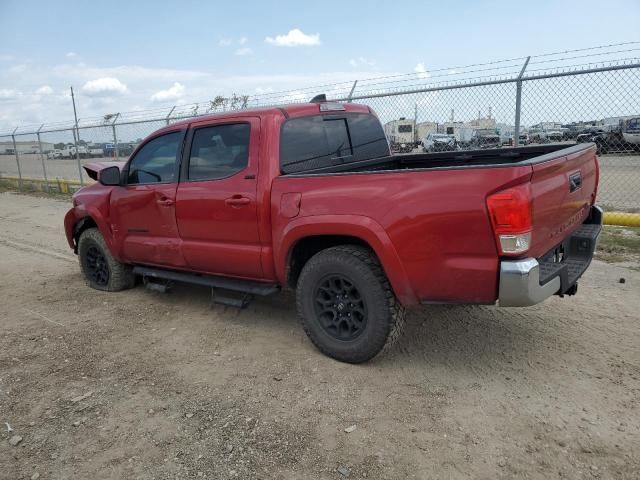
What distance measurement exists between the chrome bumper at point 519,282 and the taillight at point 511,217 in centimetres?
8

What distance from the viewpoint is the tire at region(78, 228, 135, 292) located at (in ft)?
18.3

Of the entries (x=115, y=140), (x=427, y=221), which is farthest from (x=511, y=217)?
(x=115, y=140)

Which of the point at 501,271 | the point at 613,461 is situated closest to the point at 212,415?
the point at 501,271

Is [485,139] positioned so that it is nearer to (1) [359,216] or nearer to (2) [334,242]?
(2) [334,242]

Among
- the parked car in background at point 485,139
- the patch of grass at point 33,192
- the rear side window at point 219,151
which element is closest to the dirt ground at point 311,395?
the rear side window at point 219,151

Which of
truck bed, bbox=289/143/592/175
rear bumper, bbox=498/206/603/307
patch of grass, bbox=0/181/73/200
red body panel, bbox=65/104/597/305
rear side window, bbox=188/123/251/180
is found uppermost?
rear side window, bbox=188/123/251/180

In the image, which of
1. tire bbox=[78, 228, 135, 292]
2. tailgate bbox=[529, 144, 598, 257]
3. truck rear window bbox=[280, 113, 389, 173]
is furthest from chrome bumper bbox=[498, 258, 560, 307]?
tire bbox=[78, 228, 135, 292]

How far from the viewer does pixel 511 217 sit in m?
2.81

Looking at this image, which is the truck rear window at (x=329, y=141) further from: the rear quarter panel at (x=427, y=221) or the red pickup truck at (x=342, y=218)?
the rear quarter panel at (x=427, y=221)

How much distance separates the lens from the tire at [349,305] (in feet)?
11.2

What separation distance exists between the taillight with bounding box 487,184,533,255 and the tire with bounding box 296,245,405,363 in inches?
34.3

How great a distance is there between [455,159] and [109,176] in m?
3.32

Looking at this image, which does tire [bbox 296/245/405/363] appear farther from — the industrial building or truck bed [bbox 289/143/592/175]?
the industrial building

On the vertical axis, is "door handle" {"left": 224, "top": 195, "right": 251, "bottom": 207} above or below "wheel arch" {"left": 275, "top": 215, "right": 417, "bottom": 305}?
above
